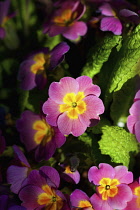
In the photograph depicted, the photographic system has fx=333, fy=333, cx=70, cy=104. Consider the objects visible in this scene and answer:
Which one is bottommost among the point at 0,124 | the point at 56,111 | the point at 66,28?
the point at 0,124

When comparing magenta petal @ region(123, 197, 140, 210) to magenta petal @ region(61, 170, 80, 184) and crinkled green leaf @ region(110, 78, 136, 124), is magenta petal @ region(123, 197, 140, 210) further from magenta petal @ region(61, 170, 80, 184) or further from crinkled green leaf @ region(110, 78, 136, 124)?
crinkled green leaf @ region(110, 78, 136, 124)

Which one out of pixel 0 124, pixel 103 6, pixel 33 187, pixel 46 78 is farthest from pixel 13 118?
pixel 103 6

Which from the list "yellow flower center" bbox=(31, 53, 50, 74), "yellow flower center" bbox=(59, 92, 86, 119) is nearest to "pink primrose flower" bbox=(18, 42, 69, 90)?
"yellow flower center" bbox=(31, 53, 50, 74)

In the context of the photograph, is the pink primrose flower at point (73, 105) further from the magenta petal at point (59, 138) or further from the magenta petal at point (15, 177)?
the magenta petal at point (15, 177)

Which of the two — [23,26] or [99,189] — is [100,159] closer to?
[99,189]

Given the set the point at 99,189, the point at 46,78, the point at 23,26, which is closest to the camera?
the point at 99,189

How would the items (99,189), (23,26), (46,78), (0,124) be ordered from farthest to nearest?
(23,26)
(0,124)
(46,78)
(99,189)
